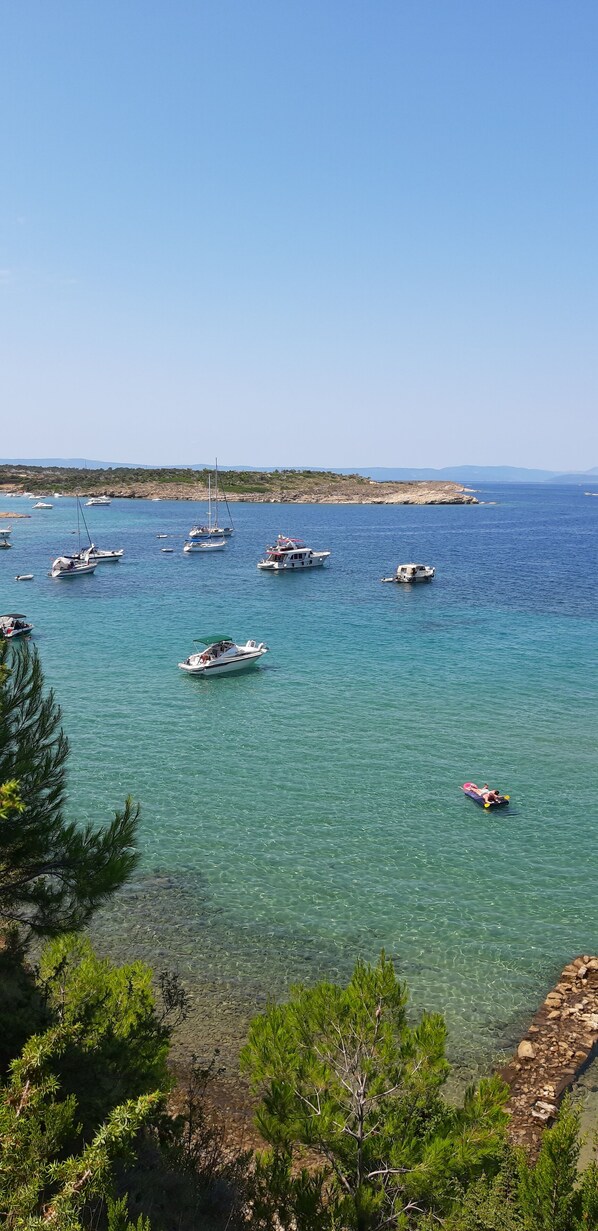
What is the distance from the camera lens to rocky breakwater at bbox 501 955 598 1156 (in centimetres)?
1266

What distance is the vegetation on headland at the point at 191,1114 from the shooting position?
7758mm

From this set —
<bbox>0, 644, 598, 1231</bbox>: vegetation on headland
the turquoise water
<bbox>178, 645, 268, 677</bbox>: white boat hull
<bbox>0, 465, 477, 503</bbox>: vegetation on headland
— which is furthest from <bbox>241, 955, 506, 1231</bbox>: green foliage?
<bbox>0, 465, 477, 503</bbox>: vegetation on headland

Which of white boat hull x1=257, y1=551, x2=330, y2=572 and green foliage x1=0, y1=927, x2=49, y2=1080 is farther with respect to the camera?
white boat hull x1=257, y1=551, x2=330, y2=572

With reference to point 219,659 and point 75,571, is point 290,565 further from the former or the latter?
point 219,659

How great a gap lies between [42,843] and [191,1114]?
14.5ft

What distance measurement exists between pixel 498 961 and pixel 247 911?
6.20 meters

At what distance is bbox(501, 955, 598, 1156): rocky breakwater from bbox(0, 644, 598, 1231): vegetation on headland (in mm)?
Result: 3531

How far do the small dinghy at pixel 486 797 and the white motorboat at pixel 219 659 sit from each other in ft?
56.2

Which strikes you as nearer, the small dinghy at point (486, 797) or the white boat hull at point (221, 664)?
the small dinghy at point (486, 797)

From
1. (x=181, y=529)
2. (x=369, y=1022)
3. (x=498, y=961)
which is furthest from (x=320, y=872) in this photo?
(x=181, y=529)

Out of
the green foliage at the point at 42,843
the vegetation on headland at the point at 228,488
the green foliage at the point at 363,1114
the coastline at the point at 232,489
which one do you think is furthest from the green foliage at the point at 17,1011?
the coastline at the point at 232,489

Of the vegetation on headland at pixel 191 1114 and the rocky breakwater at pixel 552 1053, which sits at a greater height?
the vegetation on headland at pixel 191 1114

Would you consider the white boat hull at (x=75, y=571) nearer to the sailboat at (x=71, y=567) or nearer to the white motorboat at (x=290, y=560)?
the sailboat at (x=71, y=567)

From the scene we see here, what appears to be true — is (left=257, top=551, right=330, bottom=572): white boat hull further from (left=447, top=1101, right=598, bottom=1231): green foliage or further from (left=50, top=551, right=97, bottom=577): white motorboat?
(left=447, top=1101, right=598, bottom=1231): green foliage
